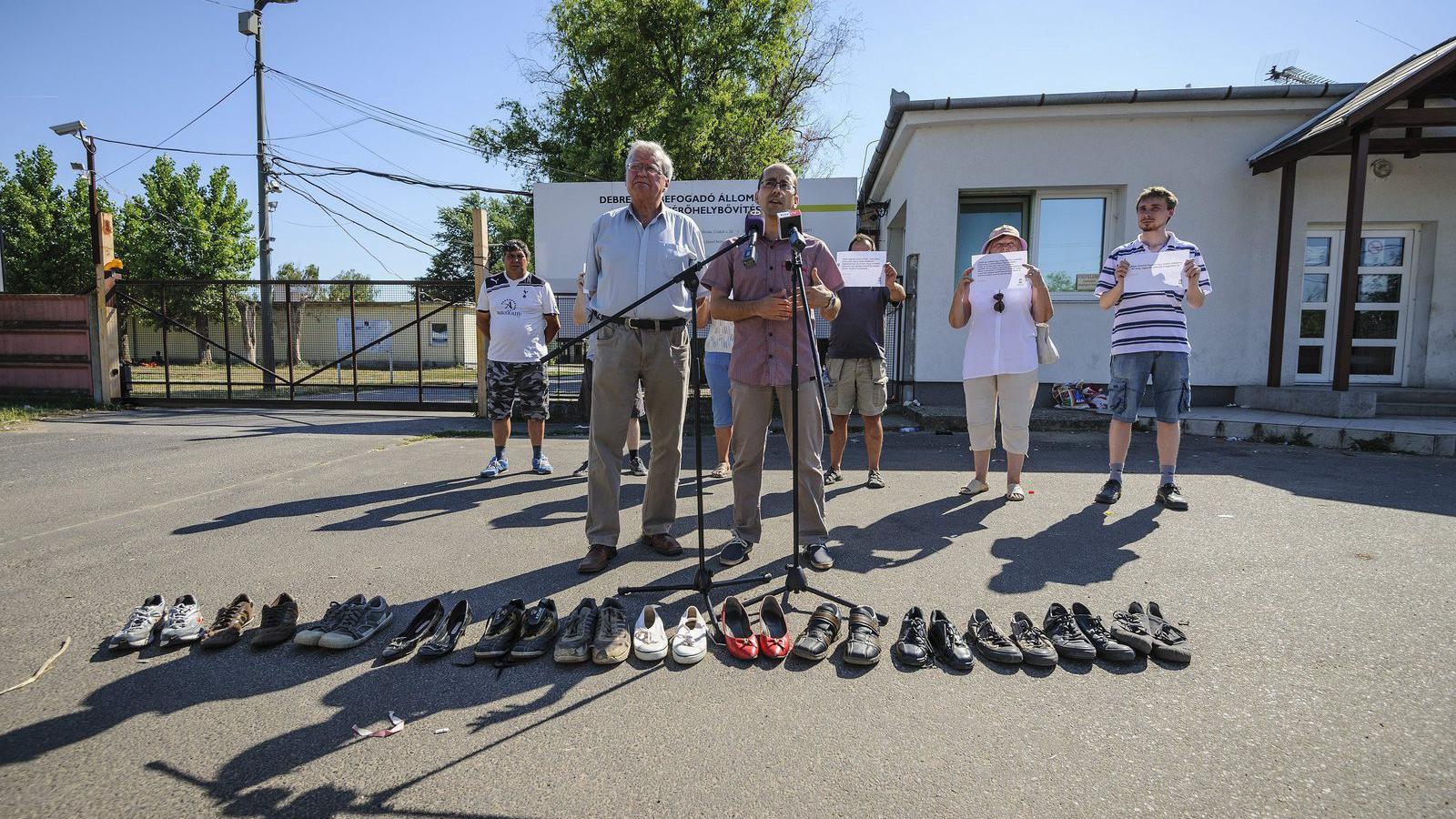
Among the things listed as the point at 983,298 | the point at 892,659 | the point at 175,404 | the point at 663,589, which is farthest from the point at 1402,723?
the point at 175,404

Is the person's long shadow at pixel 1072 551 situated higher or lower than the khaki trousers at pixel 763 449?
lower

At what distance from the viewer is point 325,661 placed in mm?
2773

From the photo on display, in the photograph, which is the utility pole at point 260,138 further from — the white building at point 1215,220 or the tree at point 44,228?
the tree at point 44,228

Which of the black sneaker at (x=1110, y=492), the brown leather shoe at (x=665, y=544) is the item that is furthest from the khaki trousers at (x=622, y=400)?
the black sneaker at (x=1110, y=492)

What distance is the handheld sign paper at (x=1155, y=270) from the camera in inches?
201

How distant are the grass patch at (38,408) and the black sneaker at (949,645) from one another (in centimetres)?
1287

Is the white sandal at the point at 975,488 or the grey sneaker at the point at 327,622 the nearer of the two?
the grey sneaker at the point at 327,622

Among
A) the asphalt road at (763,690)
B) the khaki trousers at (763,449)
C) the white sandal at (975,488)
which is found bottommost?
the asphalt road at (763,690)

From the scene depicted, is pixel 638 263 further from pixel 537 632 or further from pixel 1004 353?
pixel 1004 353

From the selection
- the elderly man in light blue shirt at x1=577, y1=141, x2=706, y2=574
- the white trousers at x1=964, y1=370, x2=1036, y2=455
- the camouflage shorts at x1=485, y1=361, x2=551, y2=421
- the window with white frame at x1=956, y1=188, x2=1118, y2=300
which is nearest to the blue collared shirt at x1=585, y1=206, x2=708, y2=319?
the elderly man in light blue shirt at x1=577, y1=141, x2=706, y2=574

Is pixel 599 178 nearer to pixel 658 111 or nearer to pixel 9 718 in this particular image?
pixel 658 111

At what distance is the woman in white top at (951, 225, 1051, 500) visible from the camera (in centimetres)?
529

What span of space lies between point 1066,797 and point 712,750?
103 centimetres

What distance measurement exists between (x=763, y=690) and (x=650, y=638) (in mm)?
541
